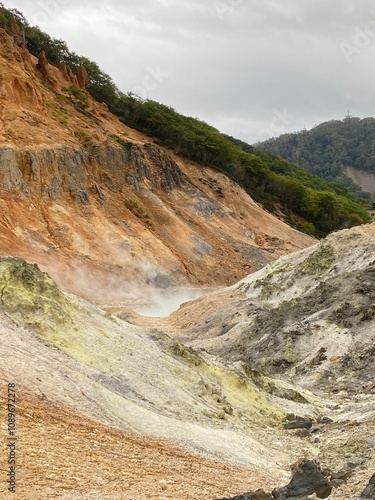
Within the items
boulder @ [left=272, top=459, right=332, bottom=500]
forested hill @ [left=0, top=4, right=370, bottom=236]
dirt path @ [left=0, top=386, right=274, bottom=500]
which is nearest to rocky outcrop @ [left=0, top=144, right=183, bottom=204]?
forested hill @ [left=0, top=4, right=370, bottom=236]

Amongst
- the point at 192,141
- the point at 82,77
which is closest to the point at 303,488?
the point at 192,141

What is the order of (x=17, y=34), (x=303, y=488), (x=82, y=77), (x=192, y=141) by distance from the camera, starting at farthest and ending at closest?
(x=192, y=141) < (x=82, y=77) < (x=17, y=34) < (x=303, y=488)

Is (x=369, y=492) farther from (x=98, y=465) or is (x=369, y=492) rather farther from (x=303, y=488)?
(x=98, y=465)

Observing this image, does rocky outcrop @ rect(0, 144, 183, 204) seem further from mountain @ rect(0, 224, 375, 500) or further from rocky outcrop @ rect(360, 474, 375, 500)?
rocky outcrop @ rect(360, 474, 375, 500)

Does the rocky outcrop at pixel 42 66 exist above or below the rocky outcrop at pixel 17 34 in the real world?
below

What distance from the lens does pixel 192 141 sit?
Result: 64.2m

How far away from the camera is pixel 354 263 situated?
104ft

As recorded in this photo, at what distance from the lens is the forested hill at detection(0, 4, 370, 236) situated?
63844 mm

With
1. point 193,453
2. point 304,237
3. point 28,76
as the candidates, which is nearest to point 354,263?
point 193,453

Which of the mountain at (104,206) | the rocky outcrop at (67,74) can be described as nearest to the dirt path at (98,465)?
the mountain at (104,206)

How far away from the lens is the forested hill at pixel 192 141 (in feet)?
209

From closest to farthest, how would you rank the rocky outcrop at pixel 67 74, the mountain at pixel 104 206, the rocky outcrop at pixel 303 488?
1. the rocky outcrop at pixel 303 488
2. the mountain at pixel 104 206
3. the rocky outcrop at pixel 67 74

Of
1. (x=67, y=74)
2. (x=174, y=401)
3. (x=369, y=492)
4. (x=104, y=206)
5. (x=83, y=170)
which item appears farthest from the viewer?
(x=67, y=74)

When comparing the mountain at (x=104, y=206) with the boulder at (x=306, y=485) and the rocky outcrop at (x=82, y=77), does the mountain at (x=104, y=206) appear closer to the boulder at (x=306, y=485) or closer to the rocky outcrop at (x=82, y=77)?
the rocky outcrop at (x=82, y=77)
